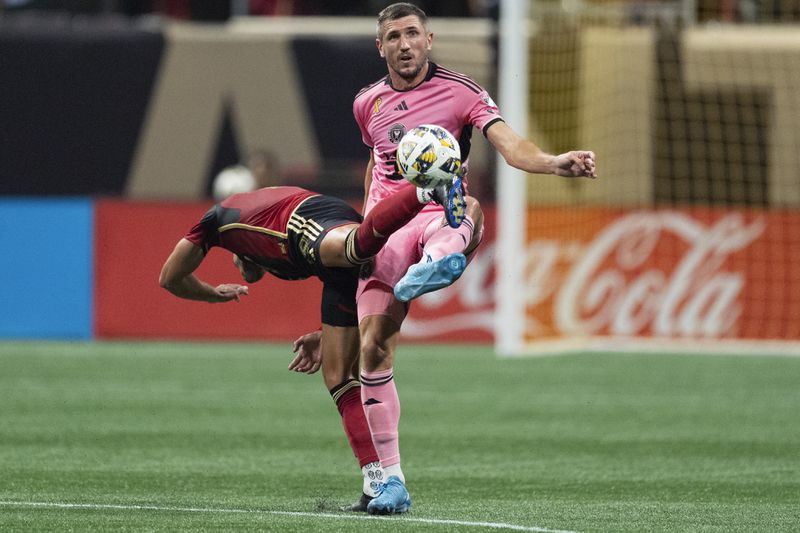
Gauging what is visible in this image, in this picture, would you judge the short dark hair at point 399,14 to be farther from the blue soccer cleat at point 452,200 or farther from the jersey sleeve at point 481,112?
the blue soccer cleat at point 452,200

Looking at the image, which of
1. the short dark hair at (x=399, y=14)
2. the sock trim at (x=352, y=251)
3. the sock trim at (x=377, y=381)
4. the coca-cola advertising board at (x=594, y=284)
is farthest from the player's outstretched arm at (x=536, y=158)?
the coca-cola advertising board at (x=594, y=284)

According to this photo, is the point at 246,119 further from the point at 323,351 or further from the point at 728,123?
the point at 323,351

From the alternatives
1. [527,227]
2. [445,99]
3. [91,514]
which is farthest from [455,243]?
[527,227]

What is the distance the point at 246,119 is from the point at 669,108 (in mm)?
5563

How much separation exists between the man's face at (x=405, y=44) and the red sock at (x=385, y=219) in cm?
79

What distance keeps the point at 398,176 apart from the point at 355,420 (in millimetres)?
1195

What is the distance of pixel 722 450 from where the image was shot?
32.6 ft

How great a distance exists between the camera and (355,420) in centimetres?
738

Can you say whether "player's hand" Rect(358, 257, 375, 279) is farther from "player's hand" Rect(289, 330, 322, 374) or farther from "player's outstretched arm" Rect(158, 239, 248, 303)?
"player's outstretched arm" Rect(158, 239, 248, 303)

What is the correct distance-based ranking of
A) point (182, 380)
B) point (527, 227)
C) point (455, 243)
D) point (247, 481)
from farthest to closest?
point (527, 227) → point (182, 380) → point (247, 481) → point (455, 243)

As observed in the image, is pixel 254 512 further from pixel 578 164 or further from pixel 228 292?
pixel 578 164

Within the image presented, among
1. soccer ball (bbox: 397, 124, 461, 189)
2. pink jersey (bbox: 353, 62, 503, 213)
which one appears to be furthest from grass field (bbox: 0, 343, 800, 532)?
pink jersey (bbox: 353, 62, 503, 213)

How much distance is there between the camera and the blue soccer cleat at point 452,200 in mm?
6566

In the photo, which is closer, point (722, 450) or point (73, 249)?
point (722, 450)
